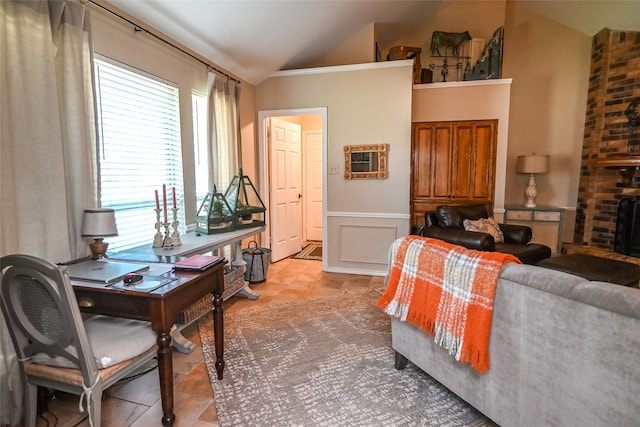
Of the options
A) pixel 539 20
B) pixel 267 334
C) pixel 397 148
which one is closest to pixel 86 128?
pixel 267 334

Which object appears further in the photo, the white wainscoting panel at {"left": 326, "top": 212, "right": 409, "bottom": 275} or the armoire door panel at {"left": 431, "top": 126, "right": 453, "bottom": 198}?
the armoire door panel at {"left": 431, "top": 126, "right": 453, "bottom": 198}

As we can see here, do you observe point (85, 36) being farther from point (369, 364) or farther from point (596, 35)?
point (596, 35)

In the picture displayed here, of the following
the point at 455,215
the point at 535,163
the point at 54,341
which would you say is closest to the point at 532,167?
the point at 535,163

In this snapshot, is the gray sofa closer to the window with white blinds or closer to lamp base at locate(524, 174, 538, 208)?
the window with white blinds

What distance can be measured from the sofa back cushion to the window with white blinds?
2.72 m

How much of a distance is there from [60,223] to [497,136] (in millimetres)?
4618

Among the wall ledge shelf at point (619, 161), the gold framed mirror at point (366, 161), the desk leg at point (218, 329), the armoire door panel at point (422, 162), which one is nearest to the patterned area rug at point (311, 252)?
the gold framed mirror at point (366, 161)

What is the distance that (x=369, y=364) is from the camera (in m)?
2.21

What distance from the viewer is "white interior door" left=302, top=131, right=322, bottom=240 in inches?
231

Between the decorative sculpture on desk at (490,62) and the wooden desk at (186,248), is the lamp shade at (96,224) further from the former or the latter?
the decorative sculpture on desk at (490,62)

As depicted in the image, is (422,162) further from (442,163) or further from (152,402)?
(152,402)

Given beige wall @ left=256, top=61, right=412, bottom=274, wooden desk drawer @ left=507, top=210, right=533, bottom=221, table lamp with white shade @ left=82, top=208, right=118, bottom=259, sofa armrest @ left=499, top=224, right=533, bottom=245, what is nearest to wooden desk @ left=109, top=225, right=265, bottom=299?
table lamp with white shade @ left=82, top=208, right=118, bottom=259

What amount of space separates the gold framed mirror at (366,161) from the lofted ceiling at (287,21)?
135 centimetres

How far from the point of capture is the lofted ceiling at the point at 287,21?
2.58m
